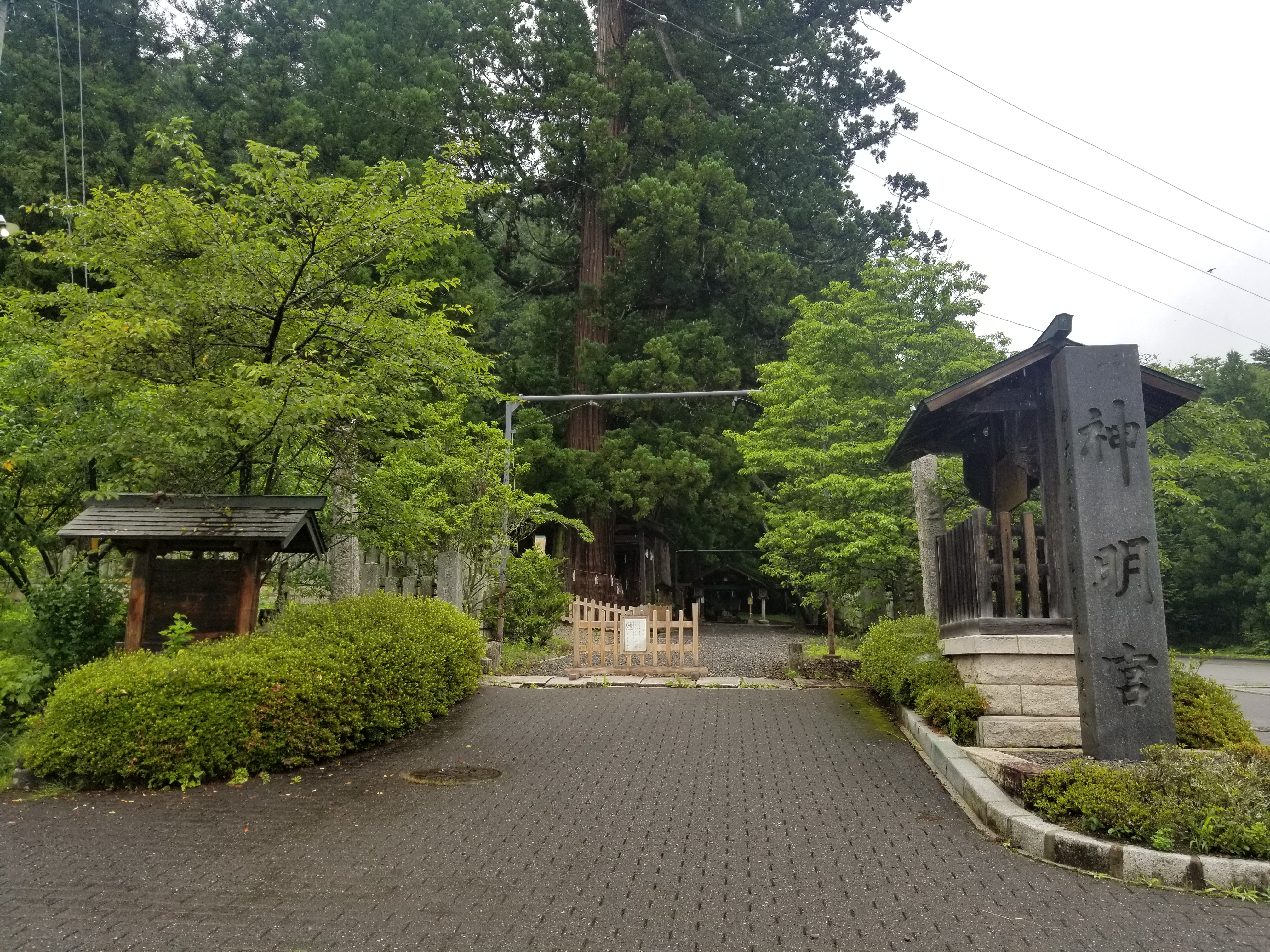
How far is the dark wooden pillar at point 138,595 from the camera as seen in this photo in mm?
8336

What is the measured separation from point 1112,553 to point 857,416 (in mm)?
10551

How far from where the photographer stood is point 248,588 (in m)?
8.66

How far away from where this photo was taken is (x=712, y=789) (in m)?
6.79

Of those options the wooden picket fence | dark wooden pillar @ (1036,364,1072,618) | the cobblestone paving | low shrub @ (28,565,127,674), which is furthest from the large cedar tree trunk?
the cobblestone paving

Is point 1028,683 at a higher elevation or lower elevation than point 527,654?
higher

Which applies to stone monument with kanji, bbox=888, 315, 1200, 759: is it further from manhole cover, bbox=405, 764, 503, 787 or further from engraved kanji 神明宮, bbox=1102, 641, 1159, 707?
manhole cover, bbox=405, 764, 503, 787

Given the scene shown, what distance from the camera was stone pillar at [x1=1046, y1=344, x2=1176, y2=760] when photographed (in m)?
6.19

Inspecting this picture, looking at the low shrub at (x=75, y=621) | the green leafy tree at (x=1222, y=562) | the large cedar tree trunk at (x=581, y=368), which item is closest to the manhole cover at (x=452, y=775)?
the low shrub at (x=75, y=621)

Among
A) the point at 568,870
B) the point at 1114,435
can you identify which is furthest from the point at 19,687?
the point at 1114,435

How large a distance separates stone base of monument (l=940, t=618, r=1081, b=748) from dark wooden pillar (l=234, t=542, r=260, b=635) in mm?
7135

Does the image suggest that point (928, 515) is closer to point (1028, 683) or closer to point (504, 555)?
point (1028, 683)

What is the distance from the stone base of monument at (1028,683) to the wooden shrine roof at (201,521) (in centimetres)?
672

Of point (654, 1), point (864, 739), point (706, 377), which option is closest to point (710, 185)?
point (706, 377)

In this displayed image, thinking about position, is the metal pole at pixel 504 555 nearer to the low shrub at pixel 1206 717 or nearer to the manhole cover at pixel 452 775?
the manhole cover at pixel 452 775
